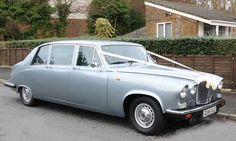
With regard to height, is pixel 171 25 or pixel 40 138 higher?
pixel 171 25

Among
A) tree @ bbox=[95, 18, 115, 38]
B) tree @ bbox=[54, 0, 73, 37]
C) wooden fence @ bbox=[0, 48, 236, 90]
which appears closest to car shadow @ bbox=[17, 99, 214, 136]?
wooden fence @ bbox=[0, 48, 236, 90]

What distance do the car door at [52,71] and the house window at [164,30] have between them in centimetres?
1587

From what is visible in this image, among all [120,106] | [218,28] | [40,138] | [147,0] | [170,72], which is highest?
[147,0]

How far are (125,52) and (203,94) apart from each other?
78.8 inches

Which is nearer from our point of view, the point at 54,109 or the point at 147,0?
the point at 54,109

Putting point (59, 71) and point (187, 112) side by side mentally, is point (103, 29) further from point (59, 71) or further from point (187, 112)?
point (187, 112)

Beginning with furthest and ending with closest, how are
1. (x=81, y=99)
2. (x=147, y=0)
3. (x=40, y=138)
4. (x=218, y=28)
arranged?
1. (x=147, y=0)
2. (x=218, y=28)
3. (x=81, y=99)
4. (x=40, y=138)

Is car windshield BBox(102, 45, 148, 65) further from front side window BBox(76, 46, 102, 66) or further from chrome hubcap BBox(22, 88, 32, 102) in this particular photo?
chrome hubcap BBox(22, 88, 32, 102)

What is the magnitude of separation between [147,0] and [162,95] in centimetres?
1983

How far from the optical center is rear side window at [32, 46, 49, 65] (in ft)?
30.8

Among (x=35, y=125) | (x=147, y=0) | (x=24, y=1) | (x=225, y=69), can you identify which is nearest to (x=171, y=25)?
(x=147, y=0)

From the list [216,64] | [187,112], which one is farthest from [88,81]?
[216,64]

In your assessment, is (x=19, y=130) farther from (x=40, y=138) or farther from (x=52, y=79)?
(x=52, y=79)

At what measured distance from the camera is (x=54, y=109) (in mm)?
9406
